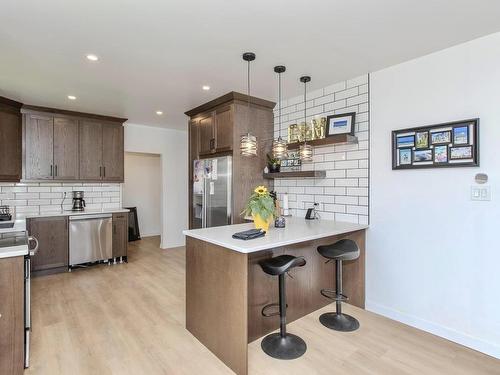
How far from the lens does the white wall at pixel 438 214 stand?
215cm

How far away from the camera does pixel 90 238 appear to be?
4.31 m

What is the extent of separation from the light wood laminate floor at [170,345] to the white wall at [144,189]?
350 cm

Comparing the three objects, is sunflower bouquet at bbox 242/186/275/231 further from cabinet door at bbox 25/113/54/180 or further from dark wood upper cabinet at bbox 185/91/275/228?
cabinet door at bbox 25/113/54/180

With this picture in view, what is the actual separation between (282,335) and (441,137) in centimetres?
214

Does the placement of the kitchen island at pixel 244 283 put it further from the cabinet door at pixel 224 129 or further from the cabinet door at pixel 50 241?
the cabinet door at pixel 50 241

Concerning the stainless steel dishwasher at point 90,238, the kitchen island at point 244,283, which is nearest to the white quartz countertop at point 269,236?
the kitchen island at point 244,283

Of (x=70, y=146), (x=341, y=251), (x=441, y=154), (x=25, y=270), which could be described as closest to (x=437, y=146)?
(x=441, y=154)

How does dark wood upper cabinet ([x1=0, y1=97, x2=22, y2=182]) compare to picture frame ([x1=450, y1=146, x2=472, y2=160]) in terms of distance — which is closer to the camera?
picture frame ([x1=450, y1=146, x2=472, y2=160])

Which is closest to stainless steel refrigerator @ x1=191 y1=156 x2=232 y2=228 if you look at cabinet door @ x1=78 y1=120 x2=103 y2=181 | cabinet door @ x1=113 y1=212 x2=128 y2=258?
cabinet door @ x1=113 y1=212 x2=128 y2=258

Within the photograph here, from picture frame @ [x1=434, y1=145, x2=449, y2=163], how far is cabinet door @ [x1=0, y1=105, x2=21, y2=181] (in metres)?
5.08

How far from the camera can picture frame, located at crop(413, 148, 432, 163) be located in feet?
8.02

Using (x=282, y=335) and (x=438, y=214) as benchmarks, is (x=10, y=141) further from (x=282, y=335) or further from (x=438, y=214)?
(x=438, y=214)

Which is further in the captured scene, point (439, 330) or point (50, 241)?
point (50, 241)

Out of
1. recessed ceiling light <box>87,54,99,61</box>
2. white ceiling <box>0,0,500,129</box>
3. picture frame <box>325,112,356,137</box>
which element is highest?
white ceiling <box>0,0,500,129</box>
